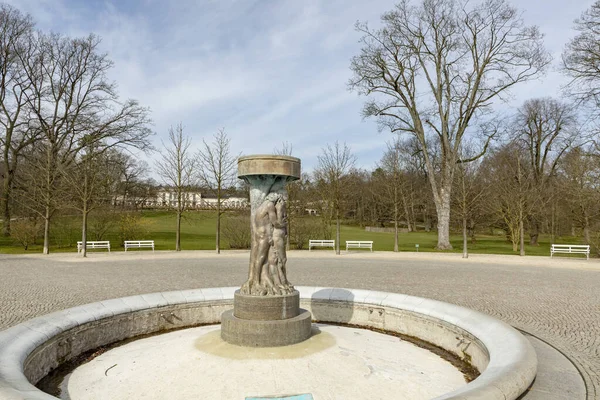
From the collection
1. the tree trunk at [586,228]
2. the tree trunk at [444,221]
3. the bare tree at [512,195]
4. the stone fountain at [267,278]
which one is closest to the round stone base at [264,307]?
the stone fountain at [267,278]

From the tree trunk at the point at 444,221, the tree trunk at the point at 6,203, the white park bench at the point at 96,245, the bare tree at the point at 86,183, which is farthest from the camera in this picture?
the tree trunk at the point at 6,203

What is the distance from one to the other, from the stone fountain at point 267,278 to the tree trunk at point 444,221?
23146mm

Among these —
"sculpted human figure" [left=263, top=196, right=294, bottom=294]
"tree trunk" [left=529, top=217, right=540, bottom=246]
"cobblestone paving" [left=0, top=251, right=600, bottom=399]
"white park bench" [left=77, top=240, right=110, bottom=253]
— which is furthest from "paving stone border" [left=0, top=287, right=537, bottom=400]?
"tree trunk" [left=529, top=217, right=540, bottom=246]

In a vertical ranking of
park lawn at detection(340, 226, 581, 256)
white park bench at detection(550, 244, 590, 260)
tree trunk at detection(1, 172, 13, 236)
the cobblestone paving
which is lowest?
the cobblestone paving

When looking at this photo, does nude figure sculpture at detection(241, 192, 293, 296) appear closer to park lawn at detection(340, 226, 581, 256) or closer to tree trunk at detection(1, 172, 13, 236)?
park lawn at detection(340, 226, 581, 256)

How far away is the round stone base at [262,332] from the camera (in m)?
5.88

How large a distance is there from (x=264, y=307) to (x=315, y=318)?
7.09 feet

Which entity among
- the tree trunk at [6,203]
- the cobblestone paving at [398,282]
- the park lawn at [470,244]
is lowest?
the cobblestone paving at [398,282]

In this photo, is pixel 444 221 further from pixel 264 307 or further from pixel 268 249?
pixel 264 307

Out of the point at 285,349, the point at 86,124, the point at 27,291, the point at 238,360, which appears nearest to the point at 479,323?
the point at 285,349

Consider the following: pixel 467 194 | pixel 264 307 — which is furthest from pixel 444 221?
pixel 264 307

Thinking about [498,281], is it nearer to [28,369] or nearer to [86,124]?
[28,369]

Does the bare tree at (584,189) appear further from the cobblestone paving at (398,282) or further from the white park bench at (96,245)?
the white park bench at (96,245)

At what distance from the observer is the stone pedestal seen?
5.88 metres
